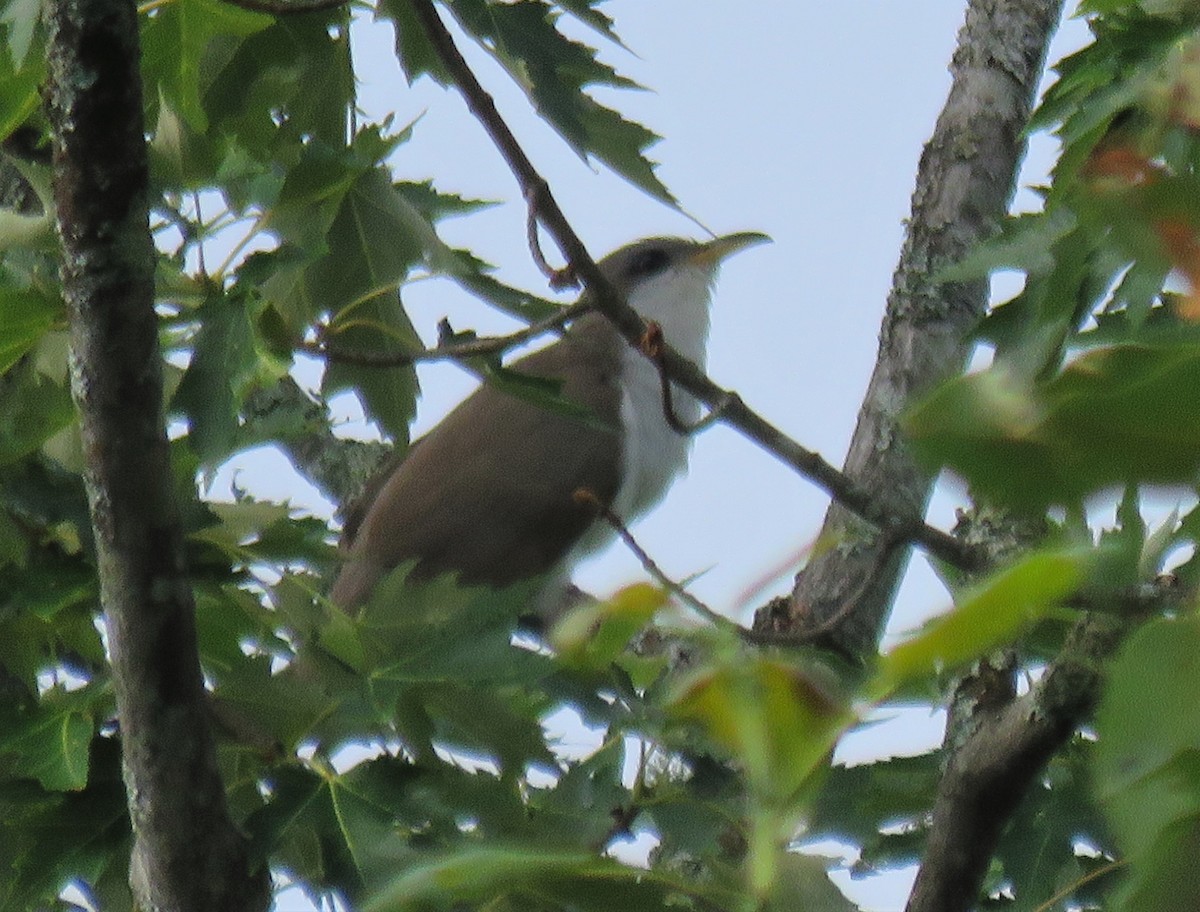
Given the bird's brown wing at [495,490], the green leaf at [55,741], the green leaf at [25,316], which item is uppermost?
the bird's brown wing at [495,490]

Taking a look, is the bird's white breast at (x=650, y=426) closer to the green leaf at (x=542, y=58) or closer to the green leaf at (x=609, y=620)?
the green leaf at (x=542, y=58)

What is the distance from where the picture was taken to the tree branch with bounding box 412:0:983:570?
1702mm

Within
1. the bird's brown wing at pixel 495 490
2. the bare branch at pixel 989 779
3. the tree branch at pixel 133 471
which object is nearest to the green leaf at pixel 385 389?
the tree branch at pixel 133 471

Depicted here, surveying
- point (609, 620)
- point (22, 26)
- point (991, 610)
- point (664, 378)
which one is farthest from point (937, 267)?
point (991, 610)

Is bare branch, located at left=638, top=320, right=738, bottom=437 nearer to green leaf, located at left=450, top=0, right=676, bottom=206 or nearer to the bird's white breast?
green leaf, located at left=450, top=0, right=676, bottom=206

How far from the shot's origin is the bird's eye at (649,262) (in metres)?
5.36

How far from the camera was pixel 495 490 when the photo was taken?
4266 mm

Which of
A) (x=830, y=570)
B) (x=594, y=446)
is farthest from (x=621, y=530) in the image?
(x=594, y=446)

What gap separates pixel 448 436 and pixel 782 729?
13.1 ft

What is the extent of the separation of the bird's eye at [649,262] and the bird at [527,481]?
541 mm

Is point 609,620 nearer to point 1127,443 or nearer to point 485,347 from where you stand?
point 1127,443

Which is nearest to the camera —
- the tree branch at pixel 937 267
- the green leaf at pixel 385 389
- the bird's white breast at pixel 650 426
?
the green leaf at pixel 385 389

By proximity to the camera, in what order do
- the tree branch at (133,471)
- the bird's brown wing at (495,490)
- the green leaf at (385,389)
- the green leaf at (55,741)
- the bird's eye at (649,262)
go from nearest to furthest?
1. the tree branch at (133,471)
2. the green leaf at (55,741)
3. the green leaf at (385,389)
4. the bird's brown wing at (495,490)
5. the bird's eye at (649,262)

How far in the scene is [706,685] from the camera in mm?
444
